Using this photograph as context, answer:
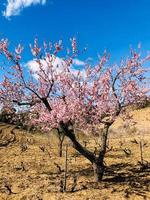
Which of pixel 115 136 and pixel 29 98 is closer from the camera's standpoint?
pixel 29 98

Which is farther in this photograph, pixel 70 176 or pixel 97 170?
pixel 70 176

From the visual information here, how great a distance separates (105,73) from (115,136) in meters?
29.8

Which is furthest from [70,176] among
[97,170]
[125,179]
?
[125,179]

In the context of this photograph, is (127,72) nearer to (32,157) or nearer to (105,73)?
(105,73)

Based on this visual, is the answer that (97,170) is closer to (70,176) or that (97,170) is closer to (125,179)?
(125,179)

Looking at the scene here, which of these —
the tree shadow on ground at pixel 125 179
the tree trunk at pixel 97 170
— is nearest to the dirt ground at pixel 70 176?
the tree shadow on ground at pixel 125 179

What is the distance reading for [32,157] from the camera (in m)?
30.8

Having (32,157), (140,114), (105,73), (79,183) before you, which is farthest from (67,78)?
(140,114)

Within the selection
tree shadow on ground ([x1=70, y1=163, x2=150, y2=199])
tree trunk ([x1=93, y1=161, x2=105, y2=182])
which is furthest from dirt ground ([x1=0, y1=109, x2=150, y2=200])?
tree trunk ([x1=93, y1=161, x2=105, y2=182])

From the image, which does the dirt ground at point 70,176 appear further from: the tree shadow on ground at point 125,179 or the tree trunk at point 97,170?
the tree trunk at point 97,170

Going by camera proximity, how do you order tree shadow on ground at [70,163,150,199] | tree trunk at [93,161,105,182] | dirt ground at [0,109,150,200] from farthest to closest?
tree trunk at [93,161,105,182]
tree shadow on ground at [70,163,150,199]
dirt ground at [0,109,150,200]

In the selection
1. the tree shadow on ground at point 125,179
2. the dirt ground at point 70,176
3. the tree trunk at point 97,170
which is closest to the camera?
the dirt ground at point 70,176

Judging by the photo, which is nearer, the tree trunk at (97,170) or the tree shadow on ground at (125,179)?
the tree shadow on ground at (125,179)

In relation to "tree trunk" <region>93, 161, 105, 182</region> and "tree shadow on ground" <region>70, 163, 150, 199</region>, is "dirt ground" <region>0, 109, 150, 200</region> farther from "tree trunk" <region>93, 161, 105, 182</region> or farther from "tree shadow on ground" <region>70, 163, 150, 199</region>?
"tree trunk" <region>93, 161, 105, 182</region>
